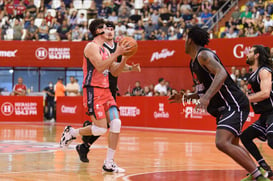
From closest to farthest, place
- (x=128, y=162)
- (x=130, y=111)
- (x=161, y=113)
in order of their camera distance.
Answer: (x=128, y=162), (x=161, y=113), (x=130, y=111)

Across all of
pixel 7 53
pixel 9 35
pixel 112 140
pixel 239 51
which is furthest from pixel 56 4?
pixel 112 140

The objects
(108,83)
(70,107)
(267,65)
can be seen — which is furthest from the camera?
(70,107)

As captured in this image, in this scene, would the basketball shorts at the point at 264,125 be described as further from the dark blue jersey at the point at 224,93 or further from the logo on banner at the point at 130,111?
the logo on banner at the point at 130,111

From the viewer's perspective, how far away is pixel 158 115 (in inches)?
954

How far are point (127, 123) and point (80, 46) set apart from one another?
24.2ft

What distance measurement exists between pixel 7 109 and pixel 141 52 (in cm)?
715

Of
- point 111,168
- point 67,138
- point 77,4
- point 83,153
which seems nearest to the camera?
point 111,168

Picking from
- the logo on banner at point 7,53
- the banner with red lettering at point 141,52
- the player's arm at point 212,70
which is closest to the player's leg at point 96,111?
the player's arm at point 212,70

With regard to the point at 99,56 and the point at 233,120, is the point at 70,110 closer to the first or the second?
the point at 99,56

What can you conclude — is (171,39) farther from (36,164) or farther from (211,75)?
(211,75)

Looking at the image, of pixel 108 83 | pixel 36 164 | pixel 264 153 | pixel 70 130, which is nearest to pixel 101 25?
pixel 108 83

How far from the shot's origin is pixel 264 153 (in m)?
13.9

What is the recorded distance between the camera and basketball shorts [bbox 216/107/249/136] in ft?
25.8

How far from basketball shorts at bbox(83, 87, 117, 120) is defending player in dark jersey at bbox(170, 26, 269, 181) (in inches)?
93.1
